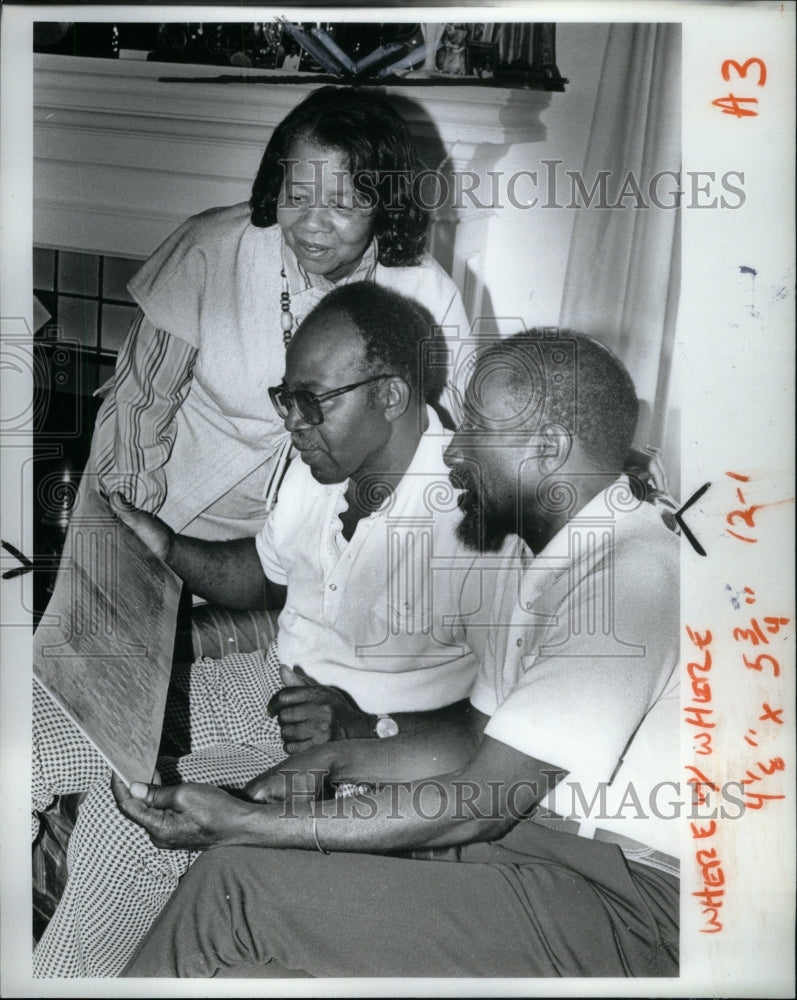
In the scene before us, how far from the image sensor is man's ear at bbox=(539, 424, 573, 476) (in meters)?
2.01

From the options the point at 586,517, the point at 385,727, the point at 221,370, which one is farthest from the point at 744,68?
the point at 385,727

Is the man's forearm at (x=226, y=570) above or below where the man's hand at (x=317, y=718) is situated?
above

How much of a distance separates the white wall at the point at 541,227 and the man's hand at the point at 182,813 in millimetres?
1002

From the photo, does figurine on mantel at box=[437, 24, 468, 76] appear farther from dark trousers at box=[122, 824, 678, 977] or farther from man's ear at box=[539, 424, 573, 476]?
A: dark trousers at box=[122, 824, 678, 977]

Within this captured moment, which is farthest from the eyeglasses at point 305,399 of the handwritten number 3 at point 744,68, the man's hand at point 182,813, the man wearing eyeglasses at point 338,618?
the handwritten number 3 at point 744,68

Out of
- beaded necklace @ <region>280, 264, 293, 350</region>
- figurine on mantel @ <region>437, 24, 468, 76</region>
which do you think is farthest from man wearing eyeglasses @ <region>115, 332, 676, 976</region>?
figurine on mantel @ <region>437, 24, 468, 76</region>

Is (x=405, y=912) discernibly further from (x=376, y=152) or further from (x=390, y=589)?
(x=376, y=152)

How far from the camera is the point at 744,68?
2033 mm

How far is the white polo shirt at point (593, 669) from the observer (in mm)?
1990

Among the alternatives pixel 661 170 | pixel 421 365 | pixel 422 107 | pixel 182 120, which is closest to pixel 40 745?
pixel 421 365

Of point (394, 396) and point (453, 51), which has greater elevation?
point (453, 51)

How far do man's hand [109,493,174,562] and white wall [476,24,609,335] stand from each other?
0.73 metres

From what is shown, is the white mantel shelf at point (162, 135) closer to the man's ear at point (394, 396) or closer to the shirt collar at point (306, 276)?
the shirt collar at point (306, 276)

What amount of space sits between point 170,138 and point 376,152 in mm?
383
